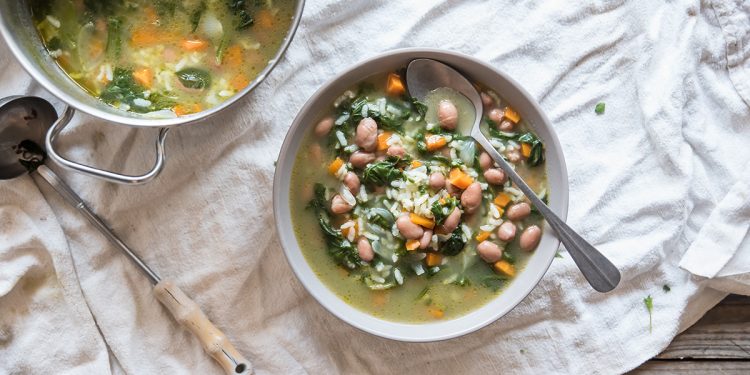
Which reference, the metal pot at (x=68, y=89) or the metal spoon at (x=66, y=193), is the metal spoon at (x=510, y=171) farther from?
the metal spoon at (x=66, y=193)

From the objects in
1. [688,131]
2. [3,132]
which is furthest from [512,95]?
[3,132]

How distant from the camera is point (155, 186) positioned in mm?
2939

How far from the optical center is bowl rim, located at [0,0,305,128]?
2555 millimetres

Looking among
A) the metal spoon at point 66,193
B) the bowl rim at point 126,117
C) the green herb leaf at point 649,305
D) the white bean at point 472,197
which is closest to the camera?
the bowl rim at point 126,117

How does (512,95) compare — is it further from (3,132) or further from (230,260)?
(3,132)

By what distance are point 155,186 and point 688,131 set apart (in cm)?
198

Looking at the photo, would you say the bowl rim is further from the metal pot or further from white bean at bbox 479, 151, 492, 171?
white bean at bbox 479, 151, 492, 171

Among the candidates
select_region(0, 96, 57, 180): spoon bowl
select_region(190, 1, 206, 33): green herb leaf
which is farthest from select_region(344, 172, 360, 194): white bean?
select_region(0, 96, 57, 180): spoon bowl

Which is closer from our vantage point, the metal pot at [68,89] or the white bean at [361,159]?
the metal pot at [68,89]

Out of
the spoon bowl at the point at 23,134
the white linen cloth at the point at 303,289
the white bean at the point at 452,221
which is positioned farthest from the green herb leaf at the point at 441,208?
the spoon bowl at the point at 23,134

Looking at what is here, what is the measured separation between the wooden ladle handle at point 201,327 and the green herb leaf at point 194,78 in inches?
28.2

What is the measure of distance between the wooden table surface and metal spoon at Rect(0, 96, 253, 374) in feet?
5.42

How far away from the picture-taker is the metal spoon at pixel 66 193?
288cm

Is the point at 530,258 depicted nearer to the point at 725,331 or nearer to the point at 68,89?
the point at 725,331
